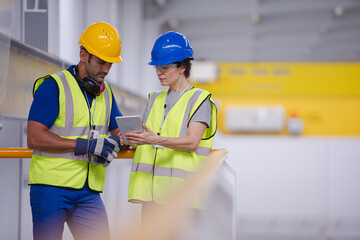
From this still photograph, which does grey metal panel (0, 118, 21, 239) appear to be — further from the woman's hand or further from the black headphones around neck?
the woman's hand

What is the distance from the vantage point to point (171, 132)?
2.37 m

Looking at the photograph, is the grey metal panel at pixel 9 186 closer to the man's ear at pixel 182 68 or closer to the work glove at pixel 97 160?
the work glove at pixel 97 160

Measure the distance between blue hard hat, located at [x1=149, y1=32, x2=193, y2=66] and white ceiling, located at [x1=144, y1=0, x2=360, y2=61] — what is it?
7.00m

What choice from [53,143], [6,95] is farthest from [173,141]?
[6,95]

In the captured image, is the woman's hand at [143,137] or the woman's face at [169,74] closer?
the woman's hand at [143,137]

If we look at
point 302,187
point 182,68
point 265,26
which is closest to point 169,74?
point 182,68

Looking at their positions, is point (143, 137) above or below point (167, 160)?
above

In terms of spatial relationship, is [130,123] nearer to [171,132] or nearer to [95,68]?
[171,132]

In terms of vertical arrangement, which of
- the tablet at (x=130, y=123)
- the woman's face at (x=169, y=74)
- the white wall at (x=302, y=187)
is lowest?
the white wall at (x=302, y=187)

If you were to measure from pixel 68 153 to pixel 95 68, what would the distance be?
1.45 ft

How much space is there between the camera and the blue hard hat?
246 centimetres

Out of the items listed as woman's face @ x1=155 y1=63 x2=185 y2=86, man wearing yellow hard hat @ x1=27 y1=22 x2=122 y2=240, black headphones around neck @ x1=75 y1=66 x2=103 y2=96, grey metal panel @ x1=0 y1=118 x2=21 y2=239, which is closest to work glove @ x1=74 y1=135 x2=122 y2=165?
man wearing yellow hard hat @ x1=27 y1=22 x2=122 y2=240

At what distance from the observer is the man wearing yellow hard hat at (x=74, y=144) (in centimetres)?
222

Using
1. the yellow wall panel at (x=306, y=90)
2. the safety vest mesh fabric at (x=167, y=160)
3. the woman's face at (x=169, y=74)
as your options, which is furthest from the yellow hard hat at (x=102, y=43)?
the yellow wall panel at (x=306, y=90)
